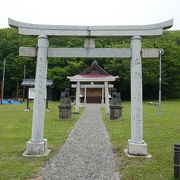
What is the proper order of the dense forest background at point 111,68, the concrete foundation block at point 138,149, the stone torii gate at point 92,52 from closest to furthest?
the concrete foundation block at point 138,149 < the stone torii gate at point 92,52 < the dense forest background at point 111,68

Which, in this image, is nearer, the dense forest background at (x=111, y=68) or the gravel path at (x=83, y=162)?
the gravel path at (x=83, y=162)

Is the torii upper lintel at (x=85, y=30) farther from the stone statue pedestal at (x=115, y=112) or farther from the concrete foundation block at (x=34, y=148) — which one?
the stone statue pedestal at (x=115, y=112)

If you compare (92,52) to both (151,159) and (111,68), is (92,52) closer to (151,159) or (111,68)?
(151,159)

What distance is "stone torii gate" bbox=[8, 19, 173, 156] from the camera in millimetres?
8648

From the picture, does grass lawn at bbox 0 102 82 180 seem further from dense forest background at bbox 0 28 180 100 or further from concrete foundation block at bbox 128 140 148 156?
dense forest background at bbox 0 28 180 100

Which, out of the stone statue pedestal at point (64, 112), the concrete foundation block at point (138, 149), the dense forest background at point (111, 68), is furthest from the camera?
the dense forest background at point (111, 68)

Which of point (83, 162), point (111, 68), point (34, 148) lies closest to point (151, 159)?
point (83, 162)

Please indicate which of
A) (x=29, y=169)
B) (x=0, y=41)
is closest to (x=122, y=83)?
(x=0, y=41)

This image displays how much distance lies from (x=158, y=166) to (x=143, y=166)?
371 mm

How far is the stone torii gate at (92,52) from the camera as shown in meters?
8.65

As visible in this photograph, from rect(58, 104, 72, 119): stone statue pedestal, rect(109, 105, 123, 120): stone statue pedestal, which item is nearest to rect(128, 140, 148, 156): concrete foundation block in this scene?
rect(109, 105, 123, 120): stone statue pedestal

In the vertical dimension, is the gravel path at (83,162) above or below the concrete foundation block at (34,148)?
below

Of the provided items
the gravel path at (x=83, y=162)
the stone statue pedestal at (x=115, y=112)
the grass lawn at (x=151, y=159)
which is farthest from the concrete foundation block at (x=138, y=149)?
the stone statue pedestal at (x=115, y=112)

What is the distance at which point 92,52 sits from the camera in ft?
29.0
